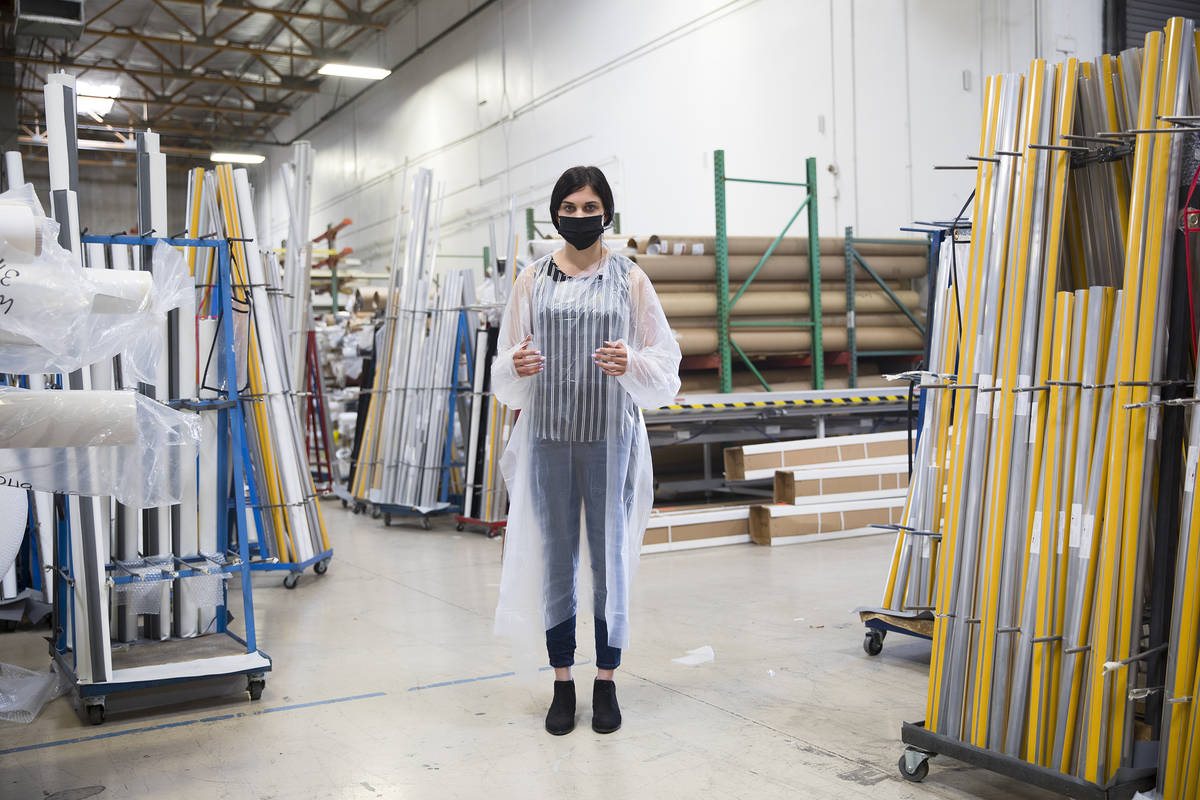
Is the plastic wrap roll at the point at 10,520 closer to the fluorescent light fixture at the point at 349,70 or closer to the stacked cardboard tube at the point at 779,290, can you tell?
the stacked cardboard tube at the point at 779,290

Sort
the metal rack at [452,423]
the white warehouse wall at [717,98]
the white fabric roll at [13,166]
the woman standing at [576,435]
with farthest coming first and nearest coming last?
the white warehouse wall at [717,98] → the metal rack at [452,423] → the white fabric roll at [13,166] → the woman standing at [576,435]

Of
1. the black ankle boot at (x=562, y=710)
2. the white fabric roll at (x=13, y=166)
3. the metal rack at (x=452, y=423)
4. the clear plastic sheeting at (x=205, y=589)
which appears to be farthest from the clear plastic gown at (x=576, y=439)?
the metal rack at (x=452, y=423)

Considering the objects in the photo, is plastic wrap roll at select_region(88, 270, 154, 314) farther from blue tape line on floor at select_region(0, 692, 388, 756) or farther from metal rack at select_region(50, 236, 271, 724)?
blue tape line on floor at select_region(0, 692, 388, 756)

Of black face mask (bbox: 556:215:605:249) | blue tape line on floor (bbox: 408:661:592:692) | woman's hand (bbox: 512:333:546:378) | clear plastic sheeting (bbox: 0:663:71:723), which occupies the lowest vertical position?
blue tape line on floor (bbox: 408:661:592:692)

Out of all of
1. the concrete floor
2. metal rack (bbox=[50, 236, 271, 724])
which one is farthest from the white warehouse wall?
metal rack (bbox=[50, 236, 271, 724])

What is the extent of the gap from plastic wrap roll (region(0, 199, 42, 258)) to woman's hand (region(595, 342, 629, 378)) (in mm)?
1419

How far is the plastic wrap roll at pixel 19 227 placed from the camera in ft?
6.26

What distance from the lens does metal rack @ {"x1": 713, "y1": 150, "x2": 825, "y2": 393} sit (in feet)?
22.9

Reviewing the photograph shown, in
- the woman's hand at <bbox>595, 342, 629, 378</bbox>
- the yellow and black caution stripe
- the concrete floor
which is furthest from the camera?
the yellow and black caution stripe

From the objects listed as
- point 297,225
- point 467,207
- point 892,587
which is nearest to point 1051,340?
point 892,587

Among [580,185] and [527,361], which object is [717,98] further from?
[527,361]

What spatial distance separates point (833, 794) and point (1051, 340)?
4.00 ft

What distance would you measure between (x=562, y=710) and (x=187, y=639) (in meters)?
1.63

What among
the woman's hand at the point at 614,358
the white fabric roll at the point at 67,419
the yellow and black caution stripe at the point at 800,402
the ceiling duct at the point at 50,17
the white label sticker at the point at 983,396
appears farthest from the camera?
the ceiling duct at the point at 50,17
